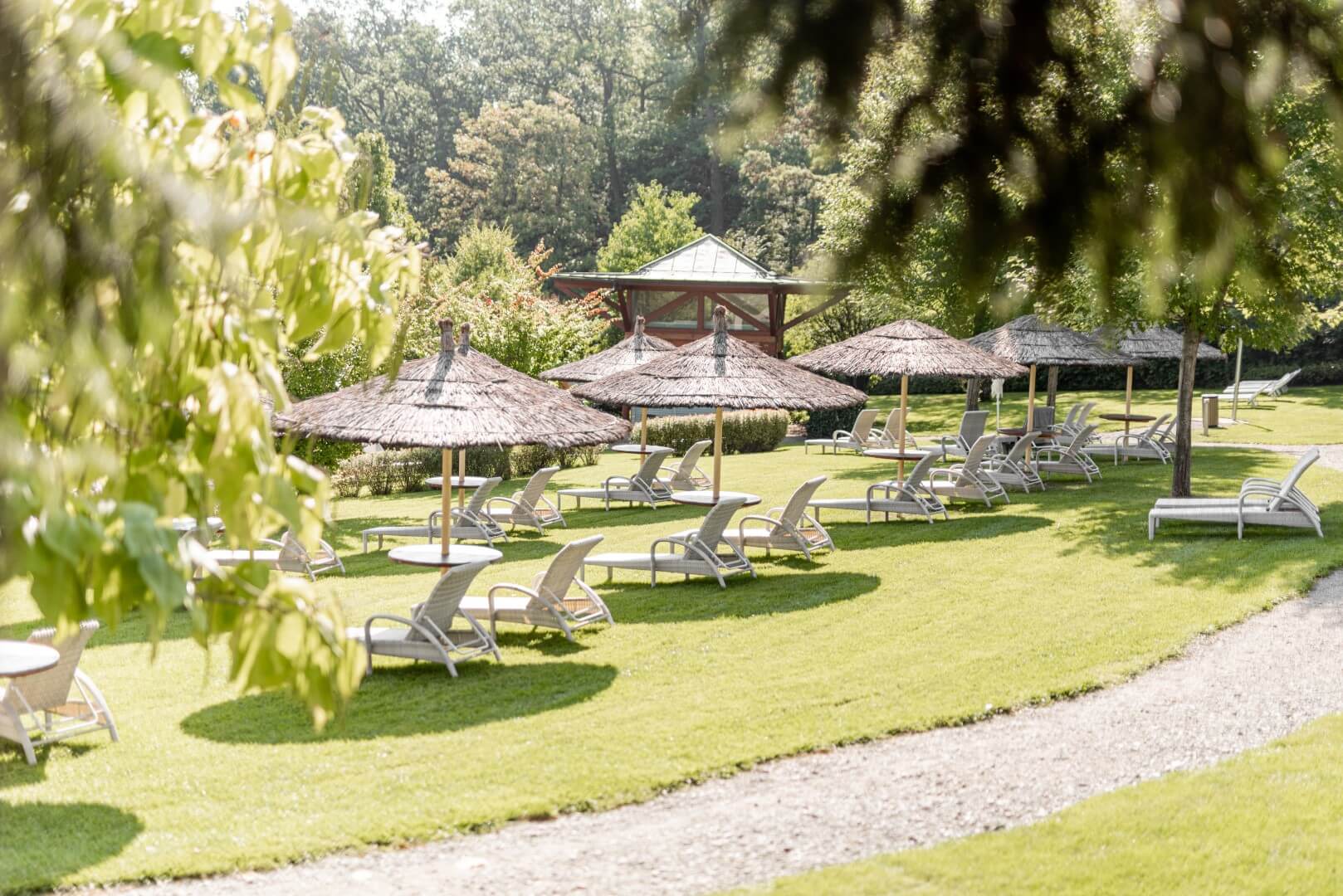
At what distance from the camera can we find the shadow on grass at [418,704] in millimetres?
8539

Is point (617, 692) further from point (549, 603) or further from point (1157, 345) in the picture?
point (1157, 345)

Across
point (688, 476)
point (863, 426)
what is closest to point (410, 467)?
point (688, 476)

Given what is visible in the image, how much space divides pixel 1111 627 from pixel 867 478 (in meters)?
12.2

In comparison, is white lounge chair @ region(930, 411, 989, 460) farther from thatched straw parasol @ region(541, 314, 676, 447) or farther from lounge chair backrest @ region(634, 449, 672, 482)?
thatched straw parasol @ region(541, 314, 676, 447)

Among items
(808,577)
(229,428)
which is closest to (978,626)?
(808,577)

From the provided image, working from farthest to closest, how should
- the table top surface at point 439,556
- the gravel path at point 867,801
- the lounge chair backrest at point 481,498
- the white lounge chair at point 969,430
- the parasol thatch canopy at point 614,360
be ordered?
the parasol thatch canopy at point 614,360 → the white lounge chair at point 969,430 → the lounge chair backrest at point 481,498 → the table top surface at point 439,556 → the gravel path at point 867,801

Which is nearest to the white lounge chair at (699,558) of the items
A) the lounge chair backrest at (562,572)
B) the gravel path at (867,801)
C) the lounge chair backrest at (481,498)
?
the lounge chair backrest at (562,572)

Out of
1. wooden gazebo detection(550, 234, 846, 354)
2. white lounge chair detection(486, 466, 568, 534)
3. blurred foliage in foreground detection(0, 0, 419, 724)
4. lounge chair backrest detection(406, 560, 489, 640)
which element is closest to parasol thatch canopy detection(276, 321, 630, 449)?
lounge chair backrest detection(406, 560, 489, 640)

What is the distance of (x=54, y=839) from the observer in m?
6.69

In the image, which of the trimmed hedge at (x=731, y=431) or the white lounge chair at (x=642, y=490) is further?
the trimmed hedge at (x=731, y=431)

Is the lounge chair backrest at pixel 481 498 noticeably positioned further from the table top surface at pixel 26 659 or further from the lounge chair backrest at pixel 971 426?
the table top surface at pixel 26 659

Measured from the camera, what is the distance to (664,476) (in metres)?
22.0

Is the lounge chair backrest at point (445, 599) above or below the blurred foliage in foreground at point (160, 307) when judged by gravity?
below

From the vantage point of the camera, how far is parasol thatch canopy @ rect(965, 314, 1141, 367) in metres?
22.3
